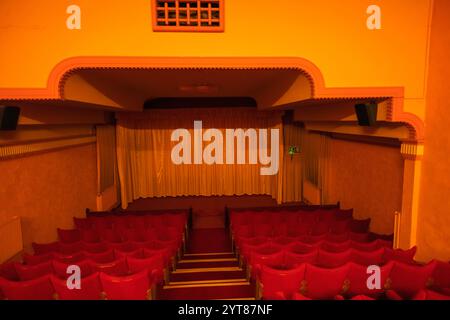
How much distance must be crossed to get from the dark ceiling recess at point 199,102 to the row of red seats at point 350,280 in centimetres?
905

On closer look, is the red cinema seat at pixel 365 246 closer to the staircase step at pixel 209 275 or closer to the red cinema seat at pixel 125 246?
the staircase step at pixel 209 275

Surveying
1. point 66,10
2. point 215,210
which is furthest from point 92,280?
point 215,210

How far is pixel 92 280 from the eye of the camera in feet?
11.7

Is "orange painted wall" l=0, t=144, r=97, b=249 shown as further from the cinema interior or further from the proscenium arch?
the proscenium arch

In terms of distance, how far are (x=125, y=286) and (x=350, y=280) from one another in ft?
9.70

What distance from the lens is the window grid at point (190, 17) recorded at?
4578 mm

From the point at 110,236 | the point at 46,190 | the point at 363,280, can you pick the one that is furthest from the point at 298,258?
the point at 46,190

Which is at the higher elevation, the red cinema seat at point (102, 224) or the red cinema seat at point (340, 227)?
the red cinema seat at point (340, 227)

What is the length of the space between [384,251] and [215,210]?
7.20m

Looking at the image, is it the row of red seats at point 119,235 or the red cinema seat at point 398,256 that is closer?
the red cinema seat at point 398,256

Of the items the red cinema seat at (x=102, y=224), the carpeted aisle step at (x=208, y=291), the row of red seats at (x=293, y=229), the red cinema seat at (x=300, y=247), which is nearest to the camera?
the carpeted aisle step at (x=208, y=291)

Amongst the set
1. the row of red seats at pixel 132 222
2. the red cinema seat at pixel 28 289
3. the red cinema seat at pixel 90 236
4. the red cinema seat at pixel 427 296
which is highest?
the red cinema seat at pixel 427 296

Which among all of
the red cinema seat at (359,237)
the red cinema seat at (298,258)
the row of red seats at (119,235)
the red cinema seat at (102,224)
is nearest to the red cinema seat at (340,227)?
the red cinema seat at (359,237)

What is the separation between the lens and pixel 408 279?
371cm
